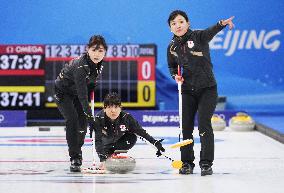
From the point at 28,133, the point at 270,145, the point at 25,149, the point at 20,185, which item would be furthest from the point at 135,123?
the point at 28,133

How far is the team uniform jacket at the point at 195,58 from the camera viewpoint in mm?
5082

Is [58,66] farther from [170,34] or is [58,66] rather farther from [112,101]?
[112,101]

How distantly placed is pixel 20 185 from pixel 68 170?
909mm

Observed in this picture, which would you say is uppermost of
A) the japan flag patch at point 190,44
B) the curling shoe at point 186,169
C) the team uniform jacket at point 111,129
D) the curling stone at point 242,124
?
the japan flag patch at point 190,44

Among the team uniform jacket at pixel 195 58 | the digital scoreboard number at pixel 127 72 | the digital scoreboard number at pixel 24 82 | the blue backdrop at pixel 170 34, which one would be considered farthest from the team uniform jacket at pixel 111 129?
the blue backdrop at pixel 170 34

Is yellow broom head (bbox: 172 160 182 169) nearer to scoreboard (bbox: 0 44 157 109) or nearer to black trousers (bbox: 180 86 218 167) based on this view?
black trousers (bbox: 180 86 218 167)

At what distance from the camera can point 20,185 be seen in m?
4.46

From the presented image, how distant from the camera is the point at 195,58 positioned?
5.10m

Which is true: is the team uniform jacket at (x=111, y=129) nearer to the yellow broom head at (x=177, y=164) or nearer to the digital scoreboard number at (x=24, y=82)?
the yellow broom head at (x=177, y=164)

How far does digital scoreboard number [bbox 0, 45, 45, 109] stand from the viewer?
11.1 metres

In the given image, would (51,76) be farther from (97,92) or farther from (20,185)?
(20,185)

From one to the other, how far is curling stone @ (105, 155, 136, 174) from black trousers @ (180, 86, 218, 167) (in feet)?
1.37

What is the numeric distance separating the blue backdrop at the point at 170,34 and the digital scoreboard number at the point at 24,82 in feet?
2.61

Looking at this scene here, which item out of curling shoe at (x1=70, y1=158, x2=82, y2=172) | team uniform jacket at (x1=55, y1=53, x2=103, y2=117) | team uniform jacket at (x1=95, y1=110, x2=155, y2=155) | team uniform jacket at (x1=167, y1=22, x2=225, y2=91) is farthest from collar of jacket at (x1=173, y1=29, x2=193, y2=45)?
curling shoe at (x1=70, y1=158, x2=82, y2=172)
